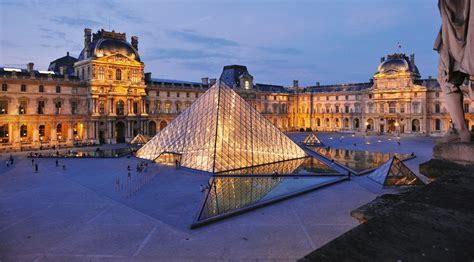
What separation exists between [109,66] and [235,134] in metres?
24.6

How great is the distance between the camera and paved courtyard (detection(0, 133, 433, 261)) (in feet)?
30.9

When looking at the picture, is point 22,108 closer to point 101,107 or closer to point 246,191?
point 101,107

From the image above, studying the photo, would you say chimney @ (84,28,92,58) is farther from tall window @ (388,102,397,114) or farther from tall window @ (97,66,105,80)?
tall window @ (388,102,397,114)

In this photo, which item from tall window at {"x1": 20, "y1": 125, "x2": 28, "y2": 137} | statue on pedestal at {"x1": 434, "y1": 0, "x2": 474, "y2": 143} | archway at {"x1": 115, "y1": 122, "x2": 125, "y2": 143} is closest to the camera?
statue on pedestal at {"x1": 434, "y1": 0, "x2": 474, "y2": 143}

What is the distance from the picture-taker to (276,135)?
27781 mm

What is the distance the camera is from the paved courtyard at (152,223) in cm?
941

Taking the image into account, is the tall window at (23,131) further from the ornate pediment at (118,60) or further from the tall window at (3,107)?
the ornate pediment at (118,60)

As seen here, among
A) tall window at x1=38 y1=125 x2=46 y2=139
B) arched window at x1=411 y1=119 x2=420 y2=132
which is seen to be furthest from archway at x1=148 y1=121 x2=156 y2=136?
arched window at x1=411 y1=119 x2=420 y2=132

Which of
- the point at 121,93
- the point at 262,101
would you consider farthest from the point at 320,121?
the point at 121,93

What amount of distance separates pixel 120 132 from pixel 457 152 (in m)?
45.6

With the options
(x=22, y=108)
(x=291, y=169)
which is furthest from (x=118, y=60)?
(x=291, y=169)

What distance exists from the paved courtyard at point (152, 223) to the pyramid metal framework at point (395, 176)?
63 cm

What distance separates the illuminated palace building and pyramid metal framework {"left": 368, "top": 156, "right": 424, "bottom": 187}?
34527 mm

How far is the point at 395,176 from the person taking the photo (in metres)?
17.7
